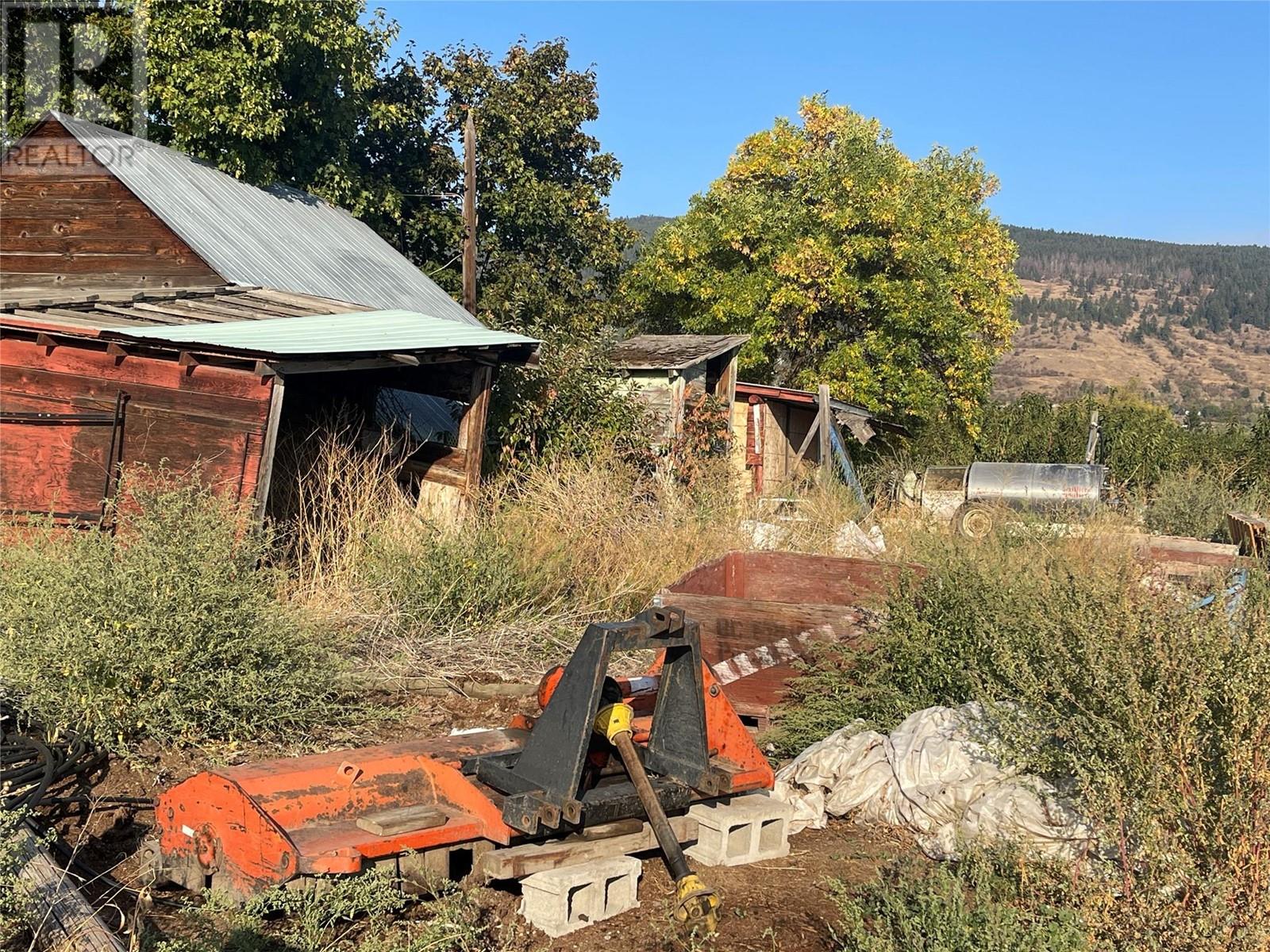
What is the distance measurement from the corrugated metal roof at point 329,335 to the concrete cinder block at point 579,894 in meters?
5.75

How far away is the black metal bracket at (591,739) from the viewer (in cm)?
438

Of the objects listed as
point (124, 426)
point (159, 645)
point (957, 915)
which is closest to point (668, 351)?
point (124, 426)

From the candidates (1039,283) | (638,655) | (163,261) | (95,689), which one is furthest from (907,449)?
(1039,283)

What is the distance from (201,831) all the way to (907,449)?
89.9ft

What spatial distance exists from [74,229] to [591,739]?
12515 mm

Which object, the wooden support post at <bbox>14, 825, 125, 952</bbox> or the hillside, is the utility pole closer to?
the wooden support post at <bbox>14, 825, 125, 952</bbox>

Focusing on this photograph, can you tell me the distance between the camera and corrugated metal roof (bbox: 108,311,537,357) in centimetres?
909

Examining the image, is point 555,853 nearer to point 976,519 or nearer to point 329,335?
point 329,335

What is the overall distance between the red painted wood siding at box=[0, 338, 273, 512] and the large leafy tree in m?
20.5

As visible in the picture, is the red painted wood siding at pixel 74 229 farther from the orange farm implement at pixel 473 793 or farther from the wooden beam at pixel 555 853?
the wooden beam at pixel 555 853

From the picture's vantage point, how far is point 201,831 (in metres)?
4.45

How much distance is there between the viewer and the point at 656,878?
15.9 ft

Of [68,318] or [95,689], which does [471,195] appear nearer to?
[68,318]

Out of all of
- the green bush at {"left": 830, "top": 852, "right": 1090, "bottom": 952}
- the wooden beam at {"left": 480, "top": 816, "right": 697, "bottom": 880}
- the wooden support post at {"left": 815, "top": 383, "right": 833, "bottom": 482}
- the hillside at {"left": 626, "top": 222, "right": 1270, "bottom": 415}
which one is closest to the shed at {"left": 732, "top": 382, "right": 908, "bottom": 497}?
the wooden support post at {"left": 815, "top": 383, "right": 833, "bottom": 482}
